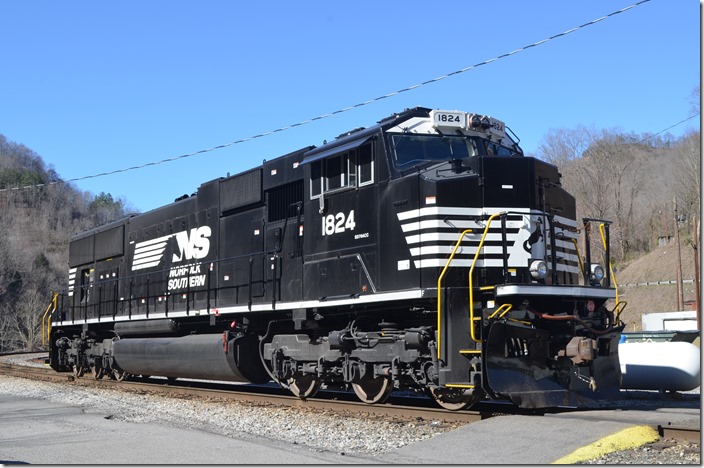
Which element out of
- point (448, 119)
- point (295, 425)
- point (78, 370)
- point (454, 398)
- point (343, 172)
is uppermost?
point (448, 119)

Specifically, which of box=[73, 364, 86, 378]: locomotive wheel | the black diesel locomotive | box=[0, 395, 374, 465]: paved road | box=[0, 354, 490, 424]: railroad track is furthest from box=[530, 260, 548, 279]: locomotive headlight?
box=[73, 364, 86, 378]: locomotive wheel

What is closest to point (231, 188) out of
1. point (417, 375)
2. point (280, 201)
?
point (280, 201)

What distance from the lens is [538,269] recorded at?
897 cm

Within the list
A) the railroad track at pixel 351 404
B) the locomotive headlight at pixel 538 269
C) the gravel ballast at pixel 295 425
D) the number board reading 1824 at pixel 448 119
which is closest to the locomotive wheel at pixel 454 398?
the railroad track at pixel 351 404

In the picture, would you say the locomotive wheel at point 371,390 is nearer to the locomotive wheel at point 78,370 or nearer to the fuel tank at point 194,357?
the fuel tank at point 194,357

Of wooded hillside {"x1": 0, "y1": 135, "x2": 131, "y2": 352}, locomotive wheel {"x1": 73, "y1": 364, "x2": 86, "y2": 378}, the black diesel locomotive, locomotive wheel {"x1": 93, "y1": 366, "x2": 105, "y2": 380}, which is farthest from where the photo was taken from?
wooded hillside {"x1": 0, "y1": 135, "x2": 131, "y2": 352}

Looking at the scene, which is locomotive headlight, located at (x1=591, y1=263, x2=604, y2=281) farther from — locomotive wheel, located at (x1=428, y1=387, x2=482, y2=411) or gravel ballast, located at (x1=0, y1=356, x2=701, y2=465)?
gravel ballast, located at (x1=0, y1=356, x2=701, y2=465)

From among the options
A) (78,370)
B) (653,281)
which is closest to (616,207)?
(653,281)

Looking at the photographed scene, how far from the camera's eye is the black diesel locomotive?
8.81 m

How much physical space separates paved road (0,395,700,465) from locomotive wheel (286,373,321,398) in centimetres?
305

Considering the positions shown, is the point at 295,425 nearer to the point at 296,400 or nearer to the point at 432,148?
the point at 296,400

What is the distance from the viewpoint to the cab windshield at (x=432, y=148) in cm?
998

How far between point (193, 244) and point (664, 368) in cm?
955

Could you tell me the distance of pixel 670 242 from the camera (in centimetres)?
5800
